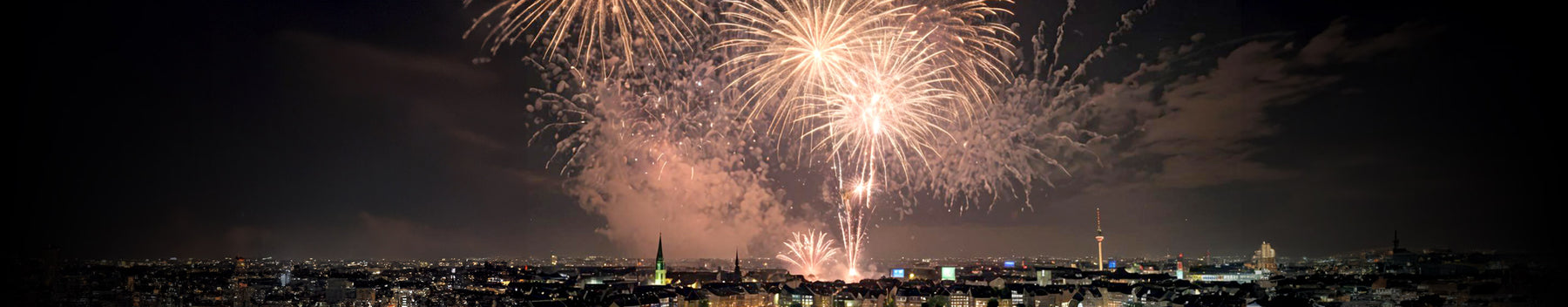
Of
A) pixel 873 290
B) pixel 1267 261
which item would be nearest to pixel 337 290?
pixel 873 290

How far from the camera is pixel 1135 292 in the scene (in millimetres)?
28312

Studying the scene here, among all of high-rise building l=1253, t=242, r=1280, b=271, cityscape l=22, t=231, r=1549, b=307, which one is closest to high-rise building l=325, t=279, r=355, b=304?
cityscape l=22, t=231, r=1549, b=307

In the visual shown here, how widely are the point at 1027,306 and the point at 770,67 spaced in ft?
44.6

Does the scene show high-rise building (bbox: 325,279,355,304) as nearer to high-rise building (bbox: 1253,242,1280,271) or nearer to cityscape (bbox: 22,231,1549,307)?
cityscape (bbox: 22,231,1549,307)

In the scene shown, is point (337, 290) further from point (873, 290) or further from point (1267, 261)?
point (1267, 261)

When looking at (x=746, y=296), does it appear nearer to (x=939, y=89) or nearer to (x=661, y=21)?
(x=939, y=89)

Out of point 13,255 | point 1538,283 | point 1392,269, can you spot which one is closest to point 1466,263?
point 1392,269

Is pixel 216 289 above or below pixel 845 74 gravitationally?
below

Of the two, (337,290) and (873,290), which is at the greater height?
(873,290)

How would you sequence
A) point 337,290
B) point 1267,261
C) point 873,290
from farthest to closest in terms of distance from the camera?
point 1267,261, point 337,290, point 873,290

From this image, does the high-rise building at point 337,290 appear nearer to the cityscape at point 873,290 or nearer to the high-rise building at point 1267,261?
the cityscape at point 873,290

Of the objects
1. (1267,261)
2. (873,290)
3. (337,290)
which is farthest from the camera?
(1267,261)

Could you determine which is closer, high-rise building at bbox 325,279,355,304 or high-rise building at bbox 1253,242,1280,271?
high-rise building at bbox 325,279,355,304

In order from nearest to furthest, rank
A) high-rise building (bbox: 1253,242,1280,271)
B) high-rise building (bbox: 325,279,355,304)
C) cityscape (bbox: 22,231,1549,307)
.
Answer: cityscape (bbox: 22,231,1549,307) → high-rise building (bbox: 325,279,355,304) → high-rise building (bbox: 1253,242,1280,271)
